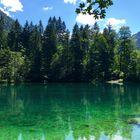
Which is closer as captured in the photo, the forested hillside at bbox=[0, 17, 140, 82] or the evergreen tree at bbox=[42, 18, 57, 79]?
the forested hillside at bbox=[0, 17, 140, 82]

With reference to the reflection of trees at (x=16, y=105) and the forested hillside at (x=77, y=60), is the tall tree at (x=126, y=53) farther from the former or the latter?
the reflection of trees at (x=16, y=105)

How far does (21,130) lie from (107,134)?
6.24 metres

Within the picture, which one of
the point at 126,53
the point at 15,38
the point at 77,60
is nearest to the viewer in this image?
the point at 126,53

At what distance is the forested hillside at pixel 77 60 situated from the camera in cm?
10375

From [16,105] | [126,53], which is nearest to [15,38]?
[126,53]

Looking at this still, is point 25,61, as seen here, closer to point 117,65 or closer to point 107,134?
point 117,65

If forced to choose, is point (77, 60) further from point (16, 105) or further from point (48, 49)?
point (16, 105)

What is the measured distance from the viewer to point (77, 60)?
10831cm

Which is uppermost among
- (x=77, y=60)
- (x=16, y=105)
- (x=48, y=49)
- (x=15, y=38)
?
(x=15, y=38)

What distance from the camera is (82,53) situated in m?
110

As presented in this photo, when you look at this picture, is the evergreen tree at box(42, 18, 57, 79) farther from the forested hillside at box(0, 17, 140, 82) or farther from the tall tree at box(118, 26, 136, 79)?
the tall tree at box(118, 26, 136, 79)

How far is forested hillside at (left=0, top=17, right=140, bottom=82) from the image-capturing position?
10375cm

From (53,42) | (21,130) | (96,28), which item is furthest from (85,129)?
(96,28)

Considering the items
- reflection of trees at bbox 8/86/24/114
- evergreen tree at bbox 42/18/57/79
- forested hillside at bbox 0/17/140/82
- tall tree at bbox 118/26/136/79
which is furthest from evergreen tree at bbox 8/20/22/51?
reflection of trees at bbox 8/86/24/114
